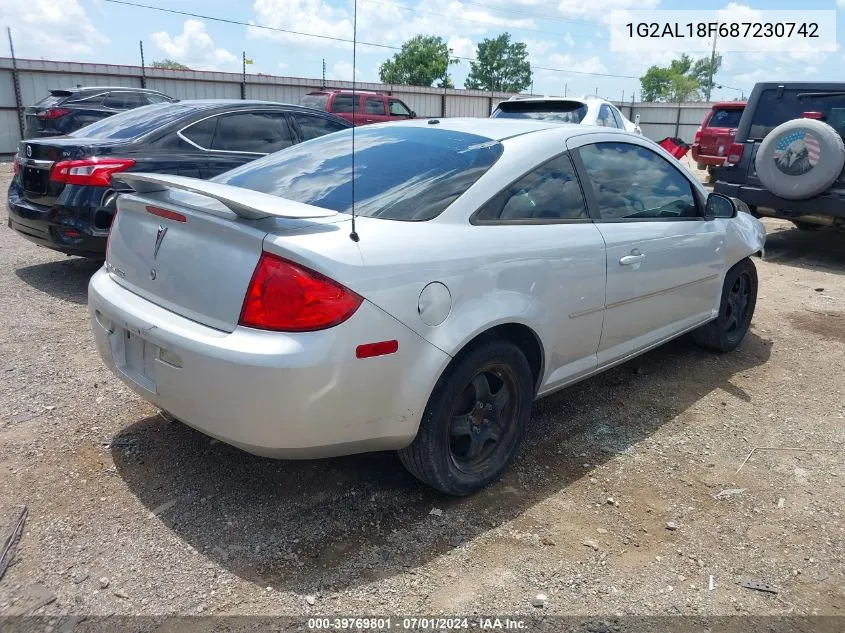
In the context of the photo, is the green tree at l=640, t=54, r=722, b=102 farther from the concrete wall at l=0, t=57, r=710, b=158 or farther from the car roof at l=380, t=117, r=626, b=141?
the car roof at l=380, t=117, r=626, b=141

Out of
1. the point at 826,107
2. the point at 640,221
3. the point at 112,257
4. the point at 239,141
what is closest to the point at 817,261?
the point at 826,107

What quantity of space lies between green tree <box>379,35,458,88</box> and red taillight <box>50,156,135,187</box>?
2172 inches

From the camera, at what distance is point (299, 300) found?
2318 millimetres

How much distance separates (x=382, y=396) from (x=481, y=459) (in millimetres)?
778

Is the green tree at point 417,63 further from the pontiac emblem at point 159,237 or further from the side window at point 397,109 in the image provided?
the pontiac emblem at point 159,237

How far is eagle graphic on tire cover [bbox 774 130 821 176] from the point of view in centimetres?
733

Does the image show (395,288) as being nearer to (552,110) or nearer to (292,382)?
(292,382)

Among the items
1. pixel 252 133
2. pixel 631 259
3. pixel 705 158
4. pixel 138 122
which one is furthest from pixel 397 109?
pixel 631 259

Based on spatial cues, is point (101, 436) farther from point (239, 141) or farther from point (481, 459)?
point (239, 141)

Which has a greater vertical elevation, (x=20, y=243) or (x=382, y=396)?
(x=382, y=396)

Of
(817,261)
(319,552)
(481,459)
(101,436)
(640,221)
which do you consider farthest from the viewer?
(817,261)

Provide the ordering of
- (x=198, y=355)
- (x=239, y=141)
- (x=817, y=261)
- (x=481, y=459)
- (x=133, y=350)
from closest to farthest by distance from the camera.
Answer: (x=198, y=355) → (x=133, y=350) → (x=481, y=459) → (x=239, y=141) → (x=817, y=261)

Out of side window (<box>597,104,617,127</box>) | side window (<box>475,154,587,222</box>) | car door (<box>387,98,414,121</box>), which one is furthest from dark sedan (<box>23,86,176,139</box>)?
side window (<box>475,154,587,222</box>)

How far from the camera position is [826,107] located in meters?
7.84
